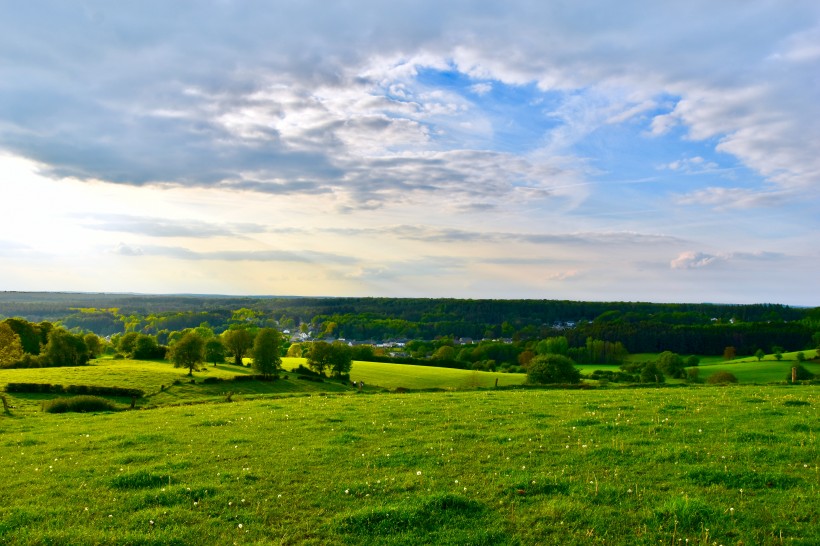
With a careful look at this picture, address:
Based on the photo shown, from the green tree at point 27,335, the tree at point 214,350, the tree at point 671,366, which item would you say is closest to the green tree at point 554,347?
the tree at point 671,366

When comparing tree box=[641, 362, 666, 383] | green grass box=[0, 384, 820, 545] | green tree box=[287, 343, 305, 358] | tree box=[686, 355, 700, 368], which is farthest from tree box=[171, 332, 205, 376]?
tree box=[686, 355, 700, 368]

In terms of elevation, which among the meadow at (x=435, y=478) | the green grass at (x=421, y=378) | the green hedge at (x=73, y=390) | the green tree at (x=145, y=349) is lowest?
the green grass at (x=421, y=378)

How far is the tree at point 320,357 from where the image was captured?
8562cm

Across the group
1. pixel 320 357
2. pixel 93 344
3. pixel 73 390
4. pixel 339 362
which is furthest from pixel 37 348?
pixel 73 390

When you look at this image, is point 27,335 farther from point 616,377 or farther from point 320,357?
point 616,377

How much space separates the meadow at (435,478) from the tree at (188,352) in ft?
185

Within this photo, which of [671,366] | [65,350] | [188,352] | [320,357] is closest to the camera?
[188,352]

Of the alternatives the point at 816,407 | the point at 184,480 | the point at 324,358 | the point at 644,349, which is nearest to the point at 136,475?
the point at 184,480

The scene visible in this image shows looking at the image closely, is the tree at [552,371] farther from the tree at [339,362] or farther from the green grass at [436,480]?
the green grass at [436,480]

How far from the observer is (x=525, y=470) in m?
12.2

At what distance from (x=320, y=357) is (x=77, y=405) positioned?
5546 cm

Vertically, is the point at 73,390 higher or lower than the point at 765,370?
lower

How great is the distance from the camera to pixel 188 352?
7500cm

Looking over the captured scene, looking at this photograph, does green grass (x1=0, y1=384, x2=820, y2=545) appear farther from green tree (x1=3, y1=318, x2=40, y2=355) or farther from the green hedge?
green tree (x1=3, y1=318, x2=40, y2=355)
